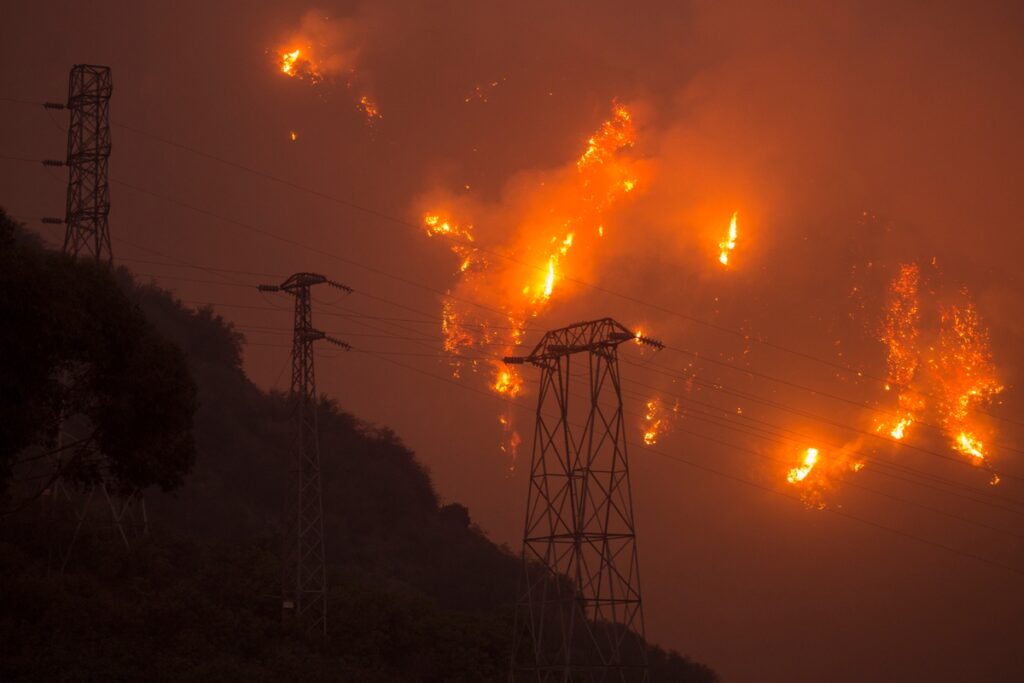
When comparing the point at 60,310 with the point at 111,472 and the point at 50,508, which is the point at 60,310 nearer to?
the point at 111,472

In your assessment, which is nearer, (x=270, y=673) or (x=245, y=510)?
(x=270, y=673)

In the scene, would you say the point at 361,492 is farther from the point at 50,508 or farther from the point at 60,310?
the point at 60,310

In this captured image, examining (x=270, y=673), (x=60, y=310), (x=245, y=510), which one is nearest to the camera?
(x=60, y=310)

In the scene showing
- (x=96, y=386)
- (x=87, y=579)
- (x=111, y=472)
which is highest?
(x=96, y=386)

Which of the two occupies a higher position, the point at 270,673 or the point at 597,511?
the point at 597,511

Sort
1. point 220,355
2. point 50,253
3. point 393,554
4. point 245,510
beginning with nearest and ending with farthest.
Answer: point 50,253 → point 245,510 → point 393,554 → point 220,355

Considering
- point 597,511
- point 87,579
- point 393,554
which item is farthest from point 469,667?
point 393,554
